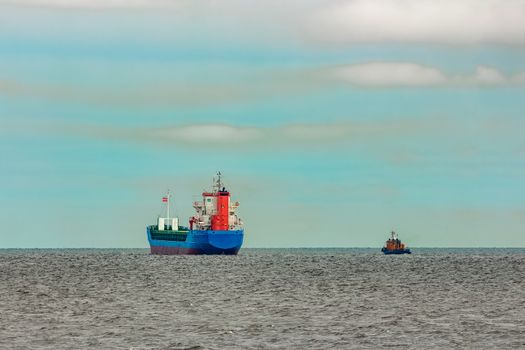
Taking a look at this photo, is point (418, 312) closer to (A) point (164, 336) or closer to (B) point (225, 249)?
(A) point (164, 336)

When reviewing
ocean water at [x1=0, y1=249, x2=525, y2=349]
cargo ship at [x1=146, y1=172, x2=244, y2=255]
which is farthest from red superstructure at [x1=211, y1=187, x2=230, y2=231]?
ocean water at [x1=0, y1=249, x2=525, y2=349]

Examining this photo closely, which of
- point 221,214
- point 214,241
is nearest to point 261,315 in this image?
point 214,241

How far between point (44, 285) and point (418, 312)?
44.4 metres

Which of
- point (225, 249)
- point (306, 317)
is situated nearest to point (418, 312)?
point (306, 317)

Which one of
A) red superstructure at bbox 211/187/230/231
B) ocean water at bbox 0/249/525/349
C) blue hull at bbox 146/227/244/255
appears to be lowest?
ocean water at bbox 0/249/525/349

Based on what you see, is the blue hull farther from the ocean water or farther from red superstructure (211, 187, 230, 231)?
the ocean water

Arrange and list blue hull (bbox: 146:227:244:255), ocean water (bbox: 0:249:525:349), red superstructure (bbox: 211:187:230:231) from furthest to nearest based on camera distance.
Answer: red superstructure (bbox: 211:187:230:231) → blue hull (bbox: 146:227:244:255) → ocean water (bbox: 0:249:525:349)

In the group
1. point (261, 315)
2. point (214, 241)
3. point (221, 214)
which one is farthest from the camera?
point (221, 214)

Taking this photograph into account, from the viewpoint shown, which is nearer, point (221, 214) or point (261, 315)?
point (261, 315)

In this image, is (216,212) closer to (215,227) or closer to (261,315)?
(215,227)

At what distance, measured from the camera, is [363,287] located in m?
88.4

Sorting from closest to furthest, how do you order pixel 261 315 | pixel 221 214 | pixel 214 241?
1. pixel 261 315
2. pixel 214 241
3. pixel 221 214

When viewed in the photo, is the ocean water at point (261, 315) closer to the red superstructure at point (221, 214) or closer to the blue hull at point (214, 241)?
the blue hull at point (214, 241)

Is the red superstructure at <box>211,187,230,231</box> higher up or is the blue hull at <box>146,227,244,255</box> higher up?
the red superstructure at <box>211,187,230,231</box>
